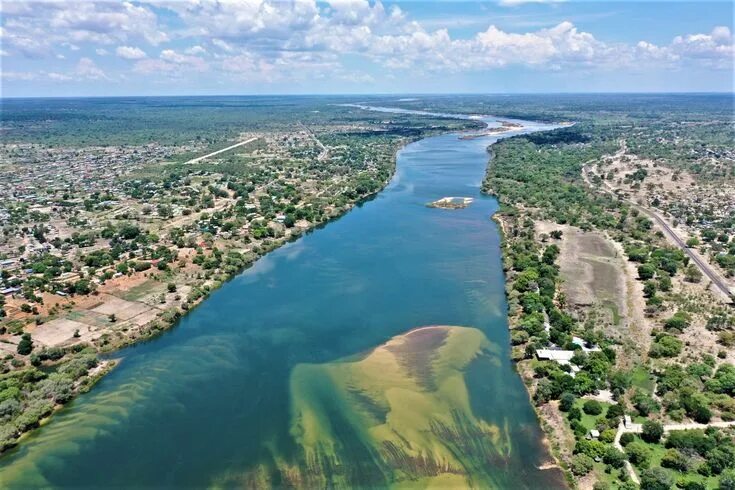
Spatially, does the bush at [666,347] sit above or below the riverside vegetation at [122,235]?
below

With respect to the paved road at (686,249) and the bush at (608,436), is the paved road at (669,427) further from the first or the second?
the paved road at (686,249)

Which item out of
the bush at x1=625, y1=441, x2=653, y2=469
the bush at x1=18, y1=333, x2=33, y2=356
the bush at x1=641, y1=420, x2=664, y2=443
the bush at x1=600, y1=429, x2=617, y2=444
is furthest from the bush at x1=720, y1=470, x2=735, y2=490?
the bush at x1=18, y1=333, x2=33, y2=356

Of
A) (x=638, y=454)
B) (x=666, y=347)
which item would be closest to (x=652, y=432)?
(x=638, y=454)

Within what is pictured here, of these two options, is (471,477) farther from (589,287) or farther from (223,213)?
(223,213)

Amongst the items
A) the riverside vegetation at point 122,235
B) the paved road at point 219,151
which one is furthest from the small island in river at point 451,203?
the paved road at point 219,151

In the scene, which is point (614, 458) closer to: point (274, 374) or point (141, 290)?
point (274, 374)
